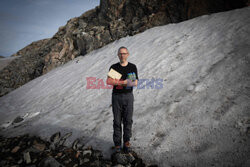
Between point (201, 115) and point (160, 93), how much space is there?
1653 mm

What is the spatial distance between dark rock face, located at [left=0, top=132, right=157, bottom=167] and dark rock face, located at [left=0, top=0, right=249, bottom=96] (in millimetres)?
11363

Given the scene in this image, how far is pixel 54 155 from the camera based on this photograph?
3.31 m

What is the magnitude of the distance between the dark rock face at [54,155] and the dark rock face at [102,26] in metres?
11.4

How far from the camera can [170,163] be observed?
2.46m

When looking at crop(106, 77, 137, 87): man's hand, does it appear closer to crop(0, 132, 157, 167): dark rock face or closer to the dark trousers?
the dark trousers

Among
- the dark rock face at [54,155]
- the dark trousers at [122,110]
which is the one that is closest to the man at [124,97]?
the dark trousers at [122,110]

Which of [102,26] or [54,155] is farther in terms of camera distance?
[102,26]

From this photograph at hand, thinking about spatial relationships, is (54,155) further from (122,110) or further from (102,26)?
(102,26)

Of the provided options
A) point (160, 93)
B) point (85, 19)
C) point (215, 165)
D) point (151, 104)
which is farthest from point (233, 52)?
point (85, 19)

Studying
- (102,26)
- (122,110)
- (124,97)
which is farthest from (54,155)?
(102,26)

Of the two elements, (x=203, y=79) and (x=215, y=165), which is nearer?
(x=215, y=165)

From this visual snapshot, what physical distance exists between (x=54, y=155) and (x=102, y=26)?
15144 mm

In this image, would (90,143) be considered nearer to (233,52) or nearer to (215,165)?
(215,165)

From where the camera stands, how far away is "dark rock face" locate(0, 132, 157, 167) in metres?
2.79
